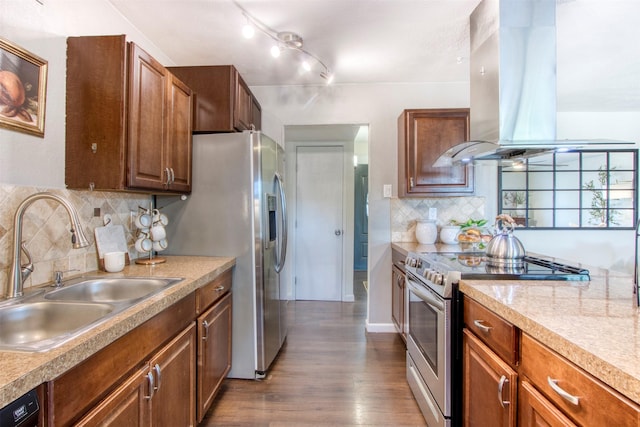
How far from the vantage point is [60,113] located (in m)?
1.53

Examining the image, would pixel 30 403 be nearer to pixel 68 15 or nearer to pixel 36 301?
pixel 36 301

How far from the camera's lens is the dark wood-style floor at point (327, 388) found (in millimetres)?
1821

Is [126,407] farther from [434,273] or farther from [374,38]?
[374,38]

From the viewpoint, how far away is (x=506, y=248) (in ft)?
5.46

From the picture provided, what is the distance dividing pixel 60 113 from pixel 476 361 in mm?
2272

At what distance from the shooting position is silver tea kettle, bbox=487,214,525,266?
5.43 feet

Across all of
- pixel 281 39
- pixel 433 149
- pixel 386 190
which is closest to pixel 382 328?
pixel 386 190

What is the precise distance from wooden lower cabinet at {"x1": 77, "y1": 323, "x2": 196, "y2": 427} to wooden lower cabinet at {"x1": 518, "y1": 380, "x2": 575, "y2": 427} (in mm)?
1294

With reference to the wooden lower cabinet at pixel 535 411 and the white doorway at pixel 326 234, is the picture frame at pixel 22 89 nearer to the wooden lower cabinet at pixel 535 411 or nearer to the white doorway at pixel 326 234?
the wooden lower cabinet at pixel 535 411

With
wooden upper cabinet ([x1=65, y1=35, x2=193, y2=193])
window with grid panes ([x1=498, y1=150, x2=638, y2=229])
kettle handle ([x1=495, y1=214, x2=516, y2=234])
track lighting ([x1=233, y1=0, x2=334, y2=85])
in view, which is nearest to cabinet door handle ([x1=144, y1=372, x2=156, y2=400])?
wooden upper cabinet ([x1=65, y1=35, x2=193, y2=193])

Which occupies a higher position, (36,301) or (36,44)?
(36,44)

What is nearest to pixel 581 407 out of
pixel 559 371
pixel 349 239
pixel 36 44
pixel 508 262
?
pixel 559 371

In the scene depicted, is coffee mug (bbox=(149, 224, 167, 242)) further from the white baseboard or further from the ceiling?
the white baseboard

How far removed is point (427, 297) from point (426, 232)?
1.26 meters
